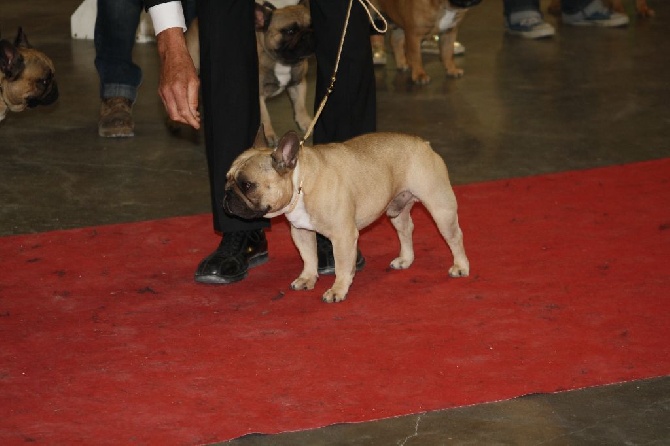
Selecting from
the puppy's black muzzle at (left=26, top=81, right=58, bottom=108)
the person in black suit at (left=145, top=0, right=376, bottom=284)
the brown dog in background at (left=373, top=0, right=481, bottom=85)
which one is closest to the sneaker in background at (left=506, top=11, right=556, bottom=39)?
the brown dog in background at (left=373, top=0, right=481, bottom=85)

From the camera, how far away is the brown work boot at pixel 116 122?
5.68m

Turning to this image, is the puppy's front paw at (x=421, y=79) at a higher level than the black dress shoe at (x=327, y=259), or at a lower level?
lower

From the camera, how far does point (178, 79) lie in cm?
303

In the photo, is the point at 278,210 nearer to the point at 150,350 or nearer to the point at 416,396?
the point at 150,350

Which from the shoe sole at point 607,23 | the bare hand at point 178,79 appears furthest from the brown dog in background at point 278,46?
the shoe sole at point 607,23

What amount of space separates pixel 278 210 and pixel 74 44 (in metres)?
5.32

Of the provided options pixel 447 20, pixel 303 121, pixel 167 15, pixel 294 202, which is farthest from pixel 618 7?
pixel 167 15

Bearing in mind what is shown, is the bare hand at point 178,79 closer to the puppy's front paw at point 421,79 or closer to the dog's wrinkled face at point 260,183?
the dog's wrinkled face at point 260,183

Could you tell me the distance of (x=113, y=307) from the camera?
3457 mm

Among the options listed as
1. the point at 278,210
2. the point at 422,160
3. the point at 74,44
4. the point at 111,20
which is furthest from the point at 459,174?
the point at 74,44

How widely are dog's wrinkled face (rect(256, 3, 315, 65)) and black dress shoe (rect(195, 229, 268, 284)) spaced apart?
184cm

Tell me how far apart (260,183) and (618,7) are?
647 centimetres

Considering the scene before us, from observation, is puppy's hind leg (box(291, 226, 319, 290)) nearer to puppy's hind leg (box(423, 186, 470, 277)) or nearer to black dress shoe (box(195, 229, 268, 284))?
black dress shoe (box(195, 229, 268, 284))

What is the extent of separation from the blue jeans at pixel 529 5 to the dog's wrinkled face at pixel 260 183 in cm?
560
